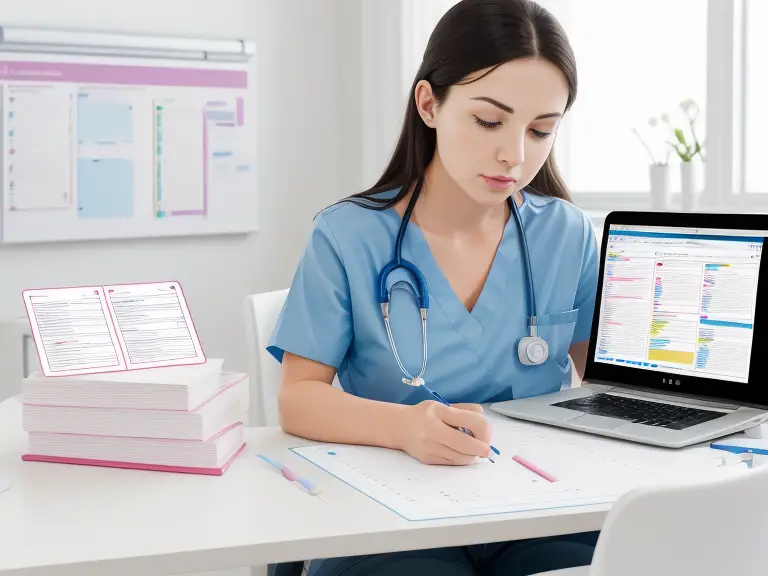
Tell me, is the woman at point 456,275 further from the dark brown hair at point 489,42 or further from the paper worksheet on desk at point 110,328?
the paper worksheet on desk at point 110,328

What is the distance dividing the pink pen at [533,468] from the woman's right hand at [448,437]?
4cm

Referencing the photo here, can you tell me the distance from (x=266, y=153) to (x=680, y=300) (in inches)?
72.2

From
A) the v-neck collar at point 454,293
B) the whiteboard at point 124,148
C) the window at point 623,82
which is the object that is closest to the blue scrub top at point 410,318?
the v-neck collar at point 454,293

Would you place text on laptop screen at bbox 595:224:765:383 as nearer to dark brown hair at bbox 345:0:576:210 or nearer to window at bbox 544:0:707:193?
dark brown hair at bbox 345:0:576:210

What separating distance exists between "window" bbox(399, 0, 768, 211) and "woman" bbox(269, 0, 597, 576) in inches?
33.1

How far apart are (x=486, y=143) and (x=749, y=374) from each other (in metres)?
0.46

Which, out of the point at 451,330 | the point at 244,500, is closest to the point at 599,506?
the point at 244,500

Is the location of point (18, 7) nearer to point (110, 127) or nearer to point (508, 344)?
point (110, 127)

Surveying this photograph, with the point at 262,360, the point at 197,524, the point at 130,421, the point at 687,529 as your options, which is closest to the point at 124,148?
the point at 262,360

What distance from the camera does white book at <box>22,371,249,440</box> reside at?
107 centimetres

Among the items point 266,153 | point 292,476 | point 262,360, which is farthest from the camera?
point 266,153

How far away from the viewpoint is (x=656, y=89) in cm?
247

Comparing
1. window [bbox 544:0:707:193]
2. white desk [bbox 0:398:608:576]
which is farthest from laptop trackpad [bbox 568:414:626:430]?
window [bbox 544:0:707:193]

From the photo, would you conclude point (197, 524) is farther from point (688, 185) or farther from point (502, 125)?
point (688, 185)
